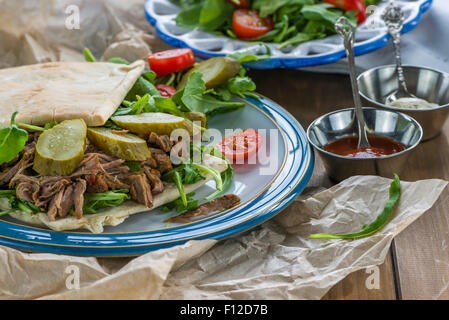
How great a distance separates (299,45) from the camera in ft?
13.3

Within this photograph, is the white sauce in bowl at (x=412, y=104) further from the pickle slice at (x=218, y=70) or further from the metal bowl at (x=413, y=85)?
the pickle slice at (x=218, y=70)

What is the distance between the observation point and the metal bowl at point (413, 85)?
350cm

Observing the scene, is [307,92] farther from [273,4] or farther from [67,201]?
[67,201]

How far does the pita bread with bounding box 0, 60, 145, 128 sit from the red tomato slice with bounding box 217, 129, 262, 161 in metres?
0.67

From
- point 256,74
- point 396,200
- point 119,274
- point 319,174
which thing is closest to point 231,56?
point 256,74

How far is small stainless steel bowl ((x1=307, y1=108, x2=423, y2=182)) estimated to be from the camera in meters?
2.96

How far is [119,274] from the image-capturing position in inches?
87.9

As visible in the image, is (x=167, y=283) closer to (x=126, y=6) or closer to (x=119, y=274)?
(x=119, y=274)

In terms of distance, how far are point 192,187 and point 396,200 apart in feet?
3.38

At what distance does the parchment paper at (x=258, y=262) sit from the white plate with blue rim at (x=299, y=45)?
1.18 metres

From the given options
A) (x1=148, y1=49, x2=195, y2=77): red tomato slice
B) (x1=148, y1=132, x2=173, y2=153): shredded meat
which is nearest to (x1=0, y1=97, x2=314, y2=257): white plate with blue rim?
(x1=148, y1=132, x2=173, y2=153): shredded meat

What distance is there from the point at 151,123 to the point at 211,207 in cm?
56

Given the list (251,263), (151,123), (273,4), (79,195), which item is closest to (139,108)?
(151,123)

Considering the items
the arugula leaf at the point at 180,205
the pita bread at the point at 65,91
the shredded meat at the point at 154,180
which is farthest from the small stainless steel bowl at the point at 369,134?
the pita bread at the point at 65,91
